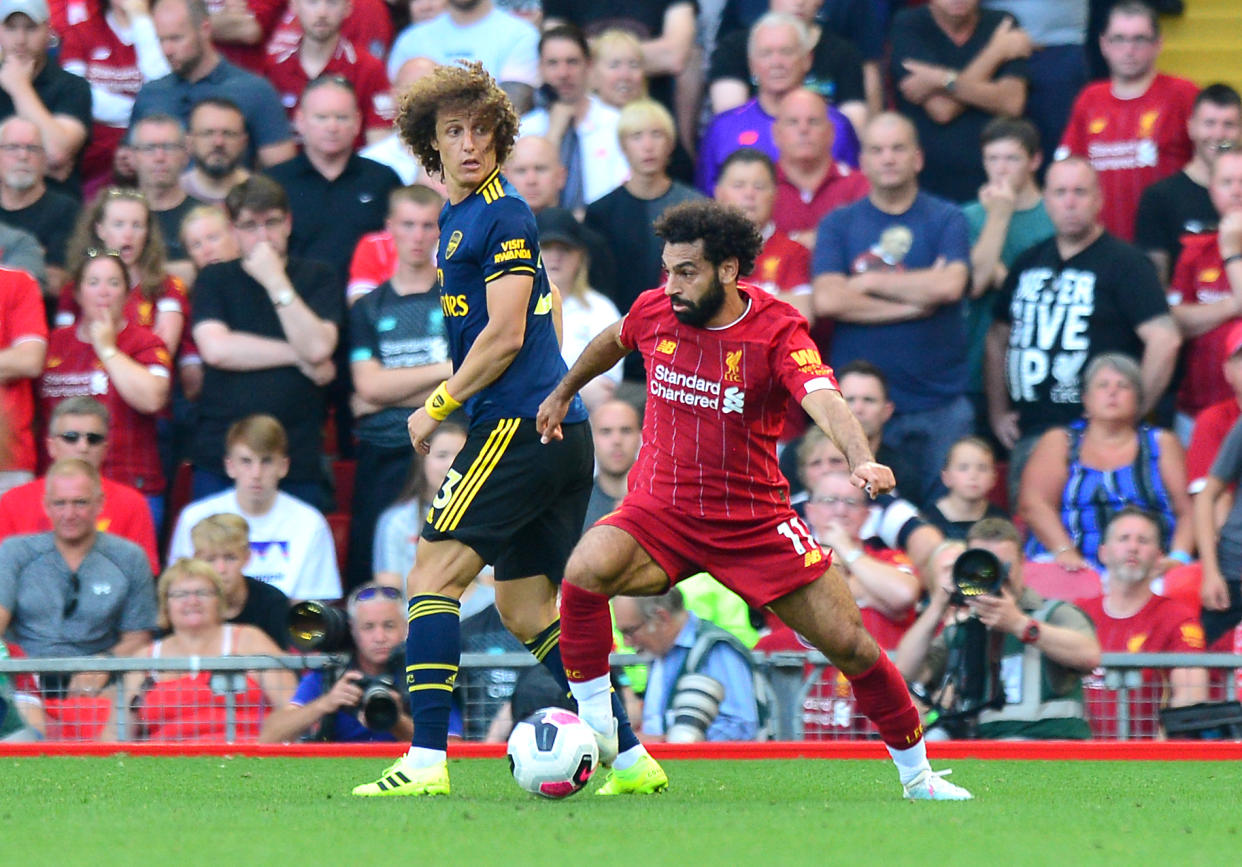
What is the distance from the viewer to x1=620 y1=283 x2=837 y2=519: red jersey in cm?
609

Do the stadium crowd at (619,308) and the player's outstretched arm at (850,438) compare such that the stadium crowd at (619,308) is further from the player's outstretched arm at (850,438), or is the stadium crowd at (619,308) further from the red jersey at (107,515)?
the player's outstretched arm at (850,438)

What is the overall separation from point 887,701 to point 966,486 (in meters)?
2.95

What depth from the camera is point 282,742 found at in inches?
313

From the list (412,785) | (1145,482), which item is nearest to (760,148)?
(1145,482)

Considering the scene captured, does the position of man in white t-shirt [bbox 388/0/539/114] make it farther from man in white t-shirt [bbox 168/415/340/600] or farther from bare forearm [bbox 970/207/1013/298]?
man in white t-shirt [bbox 168/415/340/600]

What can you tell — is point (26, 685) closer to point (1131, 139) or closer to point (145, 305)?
point (145, 305)

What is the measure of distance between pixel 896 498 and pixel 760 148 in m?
2.61

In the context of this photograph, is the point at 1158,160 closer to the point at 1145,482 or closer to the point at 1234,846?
the point at 1145,482

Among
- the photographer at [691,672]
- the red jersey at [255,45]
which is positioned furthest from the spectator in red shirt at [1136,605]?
the red jersey at [255,45]

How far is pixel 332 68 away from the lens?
37.7ft

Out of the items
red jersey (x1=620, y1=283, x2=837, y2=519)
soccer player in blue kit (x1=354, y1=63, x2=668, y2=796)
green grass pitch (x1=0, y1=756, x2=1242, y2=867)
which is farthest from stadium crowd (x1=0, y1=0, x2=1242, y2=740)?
red jersey (x1=620, y1=283, x2=837, y2=519)

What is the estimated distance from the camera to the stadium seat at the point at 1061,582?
8828mm

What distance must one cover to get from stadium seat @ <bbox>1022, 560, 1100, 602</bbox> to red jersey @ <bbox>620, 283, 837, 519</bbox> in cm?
292

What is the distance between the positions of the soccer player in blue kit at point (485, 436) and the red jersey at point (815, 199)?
4268mm
